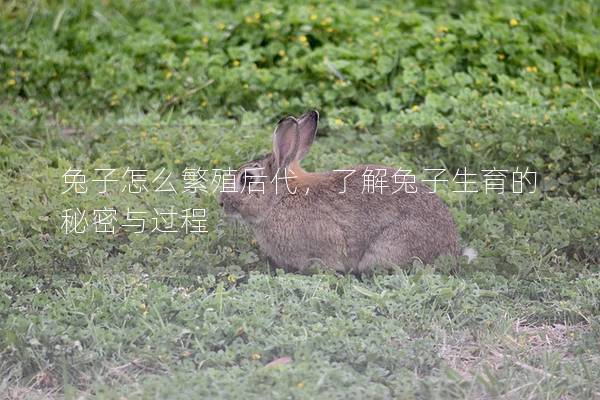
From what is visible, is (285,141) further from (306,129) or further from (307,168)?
(307,168)

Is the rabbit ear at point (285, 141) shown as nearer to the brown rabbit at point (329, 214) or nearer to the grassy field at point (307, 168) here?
the brown rabbit at point (329, 214)

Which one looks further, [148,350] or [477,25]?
[477,25]

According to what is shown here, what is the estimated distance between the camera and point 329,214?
6047 mm

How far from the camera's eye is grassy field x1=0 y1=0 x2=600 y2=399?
4750 millimetres

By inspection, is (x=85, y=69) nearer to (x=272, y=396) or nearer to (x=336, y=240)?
(x=336, y=240)

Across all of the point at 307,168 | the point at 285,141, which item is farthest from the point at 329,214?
the point at 307,168

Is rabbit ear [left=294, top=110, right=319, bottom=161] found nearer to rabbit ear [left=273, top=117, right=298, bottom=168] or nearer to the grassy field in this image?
rabbit ear [left=273, top=117, right=298, bottom=168]

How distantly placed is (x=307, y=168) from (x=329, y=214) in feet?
4.09

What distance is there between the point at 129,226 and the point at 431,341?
2135mm

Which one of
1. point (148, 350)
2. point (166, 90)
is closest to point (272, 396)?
point (148, 350)

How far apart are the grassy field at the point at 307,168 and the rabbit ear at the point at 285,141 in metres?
0.55

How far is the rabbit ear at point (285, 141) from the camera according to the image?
602cm

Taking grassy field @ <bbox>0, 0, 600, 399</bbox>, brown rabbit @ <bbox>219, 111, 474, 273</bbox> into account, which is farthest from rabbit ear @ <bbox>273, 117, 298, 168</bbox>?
grassy field @ <bbox>0, 0, 600, 399</bbox>

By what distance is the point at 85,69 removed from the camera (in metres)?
8.81
